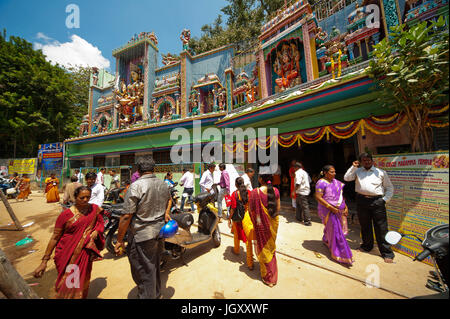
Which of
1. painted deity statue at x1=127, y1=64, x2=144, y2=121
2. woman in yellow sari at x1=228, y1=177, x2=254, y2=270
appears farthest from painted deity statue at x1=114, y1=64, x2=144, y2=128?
woman in yellow sari at x1=228, y1=177, x2=254, y2=270

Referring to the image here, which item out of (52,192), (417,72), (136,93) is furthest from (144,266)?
(136,93)

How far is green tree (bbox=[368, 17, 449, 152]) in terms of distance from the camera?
286 centimetres

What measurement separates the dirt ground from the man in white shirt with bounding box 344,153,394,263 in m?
0.24

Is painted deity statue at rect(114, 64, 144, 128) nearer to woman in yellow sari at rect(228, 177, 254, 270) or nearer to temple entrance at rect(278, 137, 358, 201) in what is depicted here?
temple entrance at rect(278, 137, 358, 201)

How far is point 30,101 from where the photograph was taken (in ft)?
55.7

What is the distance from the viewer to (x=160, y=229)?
2.07 metres

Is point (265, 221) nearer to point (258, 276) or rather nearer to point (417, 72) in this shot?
point (258, 276)

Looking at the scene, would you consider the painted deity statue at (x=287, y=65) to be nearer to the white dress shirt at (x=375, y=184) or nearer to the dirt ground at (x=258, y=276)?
the white dress shirt at (x=375, y=184)

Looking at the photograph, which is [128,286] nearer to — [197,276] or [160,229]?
[197,276]

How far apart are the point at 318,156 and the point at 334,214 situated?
28.7 feet

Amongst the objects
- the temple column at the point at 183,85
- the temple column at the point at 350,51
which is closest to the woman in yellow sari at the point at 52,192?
the temple column at the point at 183,85
